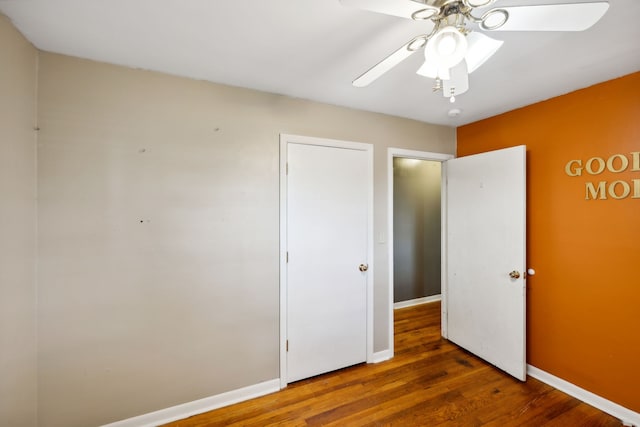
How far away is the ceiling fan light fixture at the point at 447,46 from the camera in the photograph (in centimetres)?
92

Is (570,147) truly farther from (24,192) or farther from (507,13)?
(24,192)

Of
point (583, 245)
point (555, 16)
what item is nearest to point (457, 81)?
point (555, 16)

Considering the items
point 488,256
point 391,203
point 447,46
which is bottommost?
point 488,256

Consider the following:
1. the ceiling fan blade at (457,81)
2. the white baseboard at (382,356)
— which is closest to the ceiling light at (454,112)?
the ceiling fan blade at (457,81)

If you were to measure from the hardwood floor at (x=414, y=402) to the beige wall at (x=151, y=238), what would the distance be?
25 centimetres

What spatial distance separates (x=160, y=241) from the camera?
179 centimetres

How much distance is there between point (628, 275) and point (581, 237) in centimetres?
35

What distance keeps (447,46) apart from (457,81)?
379 millimetres

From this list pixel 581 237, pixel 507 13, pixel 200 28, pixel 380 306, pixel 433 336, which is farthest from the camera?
pixel 433 336

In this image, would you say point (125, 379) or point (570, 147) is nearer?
point (125, 379)

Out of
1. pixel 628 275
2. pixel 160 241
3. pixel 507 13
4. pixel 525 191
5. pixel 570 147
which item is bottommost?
pixel 628 275

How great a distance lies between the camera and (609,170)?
1.88 meters

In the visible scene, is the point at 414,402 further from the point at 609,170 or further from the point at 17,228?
the point at 17,228

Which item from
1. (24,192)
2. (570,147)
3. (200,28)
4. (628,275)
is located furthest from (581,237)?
(24,192)
